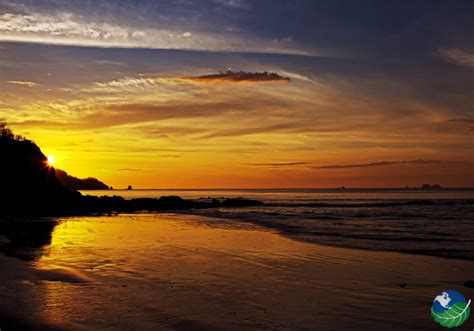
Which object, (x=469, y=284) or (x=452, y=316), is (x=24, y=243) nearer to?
(x=452, y=316)

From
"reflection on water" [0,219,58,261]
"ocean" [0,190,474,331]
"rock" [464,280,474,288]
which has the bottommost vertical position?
"reflection on water" [0,219,58,261]

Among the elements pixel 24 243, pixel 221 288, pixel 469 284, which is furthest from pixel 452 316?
pixel 24 243

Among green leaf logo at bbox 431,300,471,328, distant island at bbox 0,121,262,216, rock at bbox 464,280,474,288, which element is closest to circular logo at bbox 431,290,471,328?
green leaf logo at bbox 431,300,471,328

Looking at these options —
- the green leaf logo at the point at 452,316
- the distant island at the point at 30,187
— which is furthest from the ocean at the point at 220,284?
the distant island at the point at 30,187

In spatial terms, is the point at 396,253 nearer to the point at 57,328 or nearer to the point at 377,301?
the point at 377,301

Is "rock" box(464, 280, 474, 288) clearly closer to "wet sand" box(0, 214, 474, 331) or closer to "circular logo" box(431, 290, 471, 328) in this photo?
"wet sand" box(0, 214, 474, 331)

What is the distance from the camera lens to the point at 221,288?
12.2 m

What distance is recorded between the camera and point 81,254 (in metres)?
17.6

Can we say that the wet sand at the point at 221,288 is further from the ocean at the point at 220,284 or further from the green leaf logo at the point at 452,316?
the green leaf logo at the point at 452,316

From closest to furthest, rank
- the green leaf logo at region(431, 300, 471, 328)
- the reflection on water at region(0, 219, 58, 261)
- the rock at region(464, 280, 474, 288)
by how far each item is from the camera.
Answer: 1. the green leaf logo at region(431, 300, 471, 328)
2. the rock at region(464, 280, 474, 288)
3. the reflection on water at region(0, 219, 58, 261)

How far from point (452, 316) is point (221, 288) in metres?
5.98

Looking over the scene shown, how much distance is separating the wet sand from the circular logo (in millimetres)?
208

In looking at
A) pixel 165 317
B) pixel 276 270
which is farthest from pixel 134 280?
pixel 276 270

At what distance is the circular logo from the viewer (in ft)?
29.8
